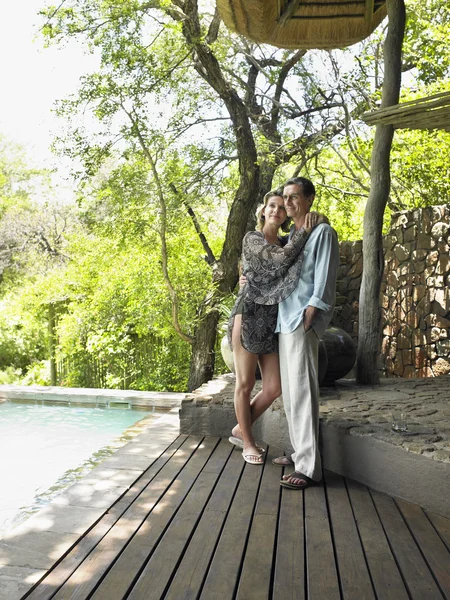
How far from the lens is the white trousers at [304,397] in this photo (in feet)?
10.2

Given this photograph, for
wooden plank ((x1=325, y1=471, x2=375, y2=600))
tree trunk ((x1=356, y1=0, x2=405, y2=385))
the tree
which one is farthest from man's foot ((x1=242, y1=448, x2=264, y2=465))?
the tree

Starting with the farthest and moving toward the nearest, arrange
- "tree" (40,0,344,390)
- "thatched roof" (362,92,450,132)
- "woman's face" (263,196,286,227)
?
"tree" (40,0,344,390) → "thatched roof" (362,92,450,132) → "woman's face" (263,196,286,227)

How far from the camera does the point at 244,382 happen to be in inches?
138

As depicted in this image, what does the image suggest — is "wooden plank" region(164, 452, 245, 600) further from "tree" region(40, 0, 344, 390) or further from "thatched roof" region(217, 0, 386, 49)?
"tree" region(40, 0, 344, 390)

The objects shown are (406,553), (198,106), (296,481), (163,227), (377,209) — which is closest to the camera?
(406,553)

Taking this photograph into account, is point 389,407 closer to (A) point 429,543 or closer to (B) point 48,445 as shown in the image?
(A) point 429,543

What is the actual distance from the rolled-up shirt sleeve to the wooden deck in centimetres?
92


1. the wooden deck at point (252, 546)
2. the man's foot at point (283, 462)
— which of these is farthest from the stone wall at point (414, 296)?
the wooden deck at point (252, 546)

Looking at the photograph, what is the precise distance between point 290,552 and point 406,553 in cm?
43

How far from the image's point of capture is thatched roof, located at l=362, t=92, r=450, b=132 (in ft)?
13.3

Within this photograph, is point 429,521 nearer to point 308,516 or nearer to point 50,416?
point 308,516

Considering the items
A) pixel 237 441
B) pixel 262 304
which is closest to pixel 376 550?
pixel 262 304

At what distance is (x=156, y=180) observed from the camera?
26.3 feet

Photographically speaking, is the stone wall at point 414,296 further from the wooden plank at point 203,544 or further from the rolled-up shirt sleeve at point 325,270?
the wooden plank at point 203,544
